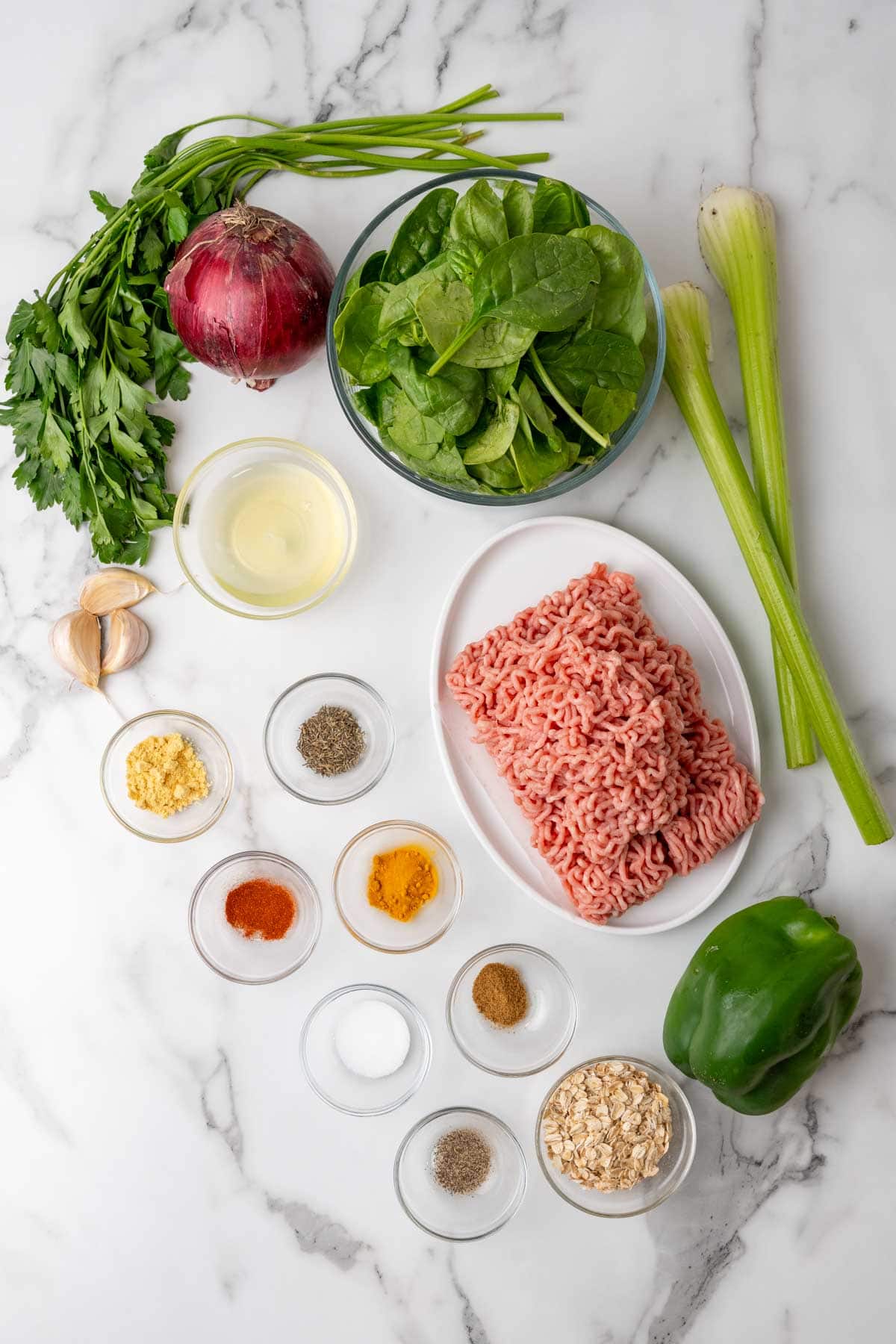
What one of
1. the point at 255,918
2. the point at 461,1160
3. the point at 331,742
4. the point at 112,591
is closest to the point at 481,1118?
the point at 461,1160

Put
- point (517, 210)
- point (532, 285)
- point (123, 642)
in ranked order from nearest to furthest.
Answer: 1. point (532, 285)
2. point (517, 210)
3. point (123, 642)

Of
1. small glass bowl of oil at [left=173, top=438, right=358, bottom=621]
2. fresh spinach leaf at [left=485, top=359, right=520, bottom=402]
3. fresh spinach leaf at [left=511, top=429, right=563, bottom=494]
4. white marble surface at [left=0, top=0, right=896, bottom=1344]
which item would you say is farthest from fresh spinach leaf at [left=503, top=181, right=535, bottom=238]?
small glass bowl of oil at [left=173, top=438, right=358, bottom=621]

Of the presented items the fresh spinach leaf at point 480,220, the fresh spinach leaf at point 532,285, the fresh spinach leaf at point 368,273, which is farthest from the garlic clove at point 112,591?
the fresh spinach leaf at point 480,220

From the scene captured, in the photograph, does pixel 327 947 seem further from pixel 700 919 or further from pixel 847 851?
pixel 847 851

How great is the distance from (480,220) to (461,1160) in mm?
1673

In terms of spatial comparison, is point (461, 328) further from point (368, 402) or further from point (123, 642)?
point (123, 642)

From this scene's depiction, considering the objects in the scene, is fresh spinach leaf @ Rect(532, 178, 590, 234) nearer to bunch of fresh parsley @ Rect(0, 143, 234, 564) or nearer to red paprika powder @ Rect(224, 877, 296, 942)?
bunch of fresh parsley @ Rect(0, 143, 234, 564)

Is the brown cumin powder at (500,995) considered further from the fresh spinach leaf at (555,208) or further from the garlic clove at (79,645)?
the fresh spinach leaf at (555,208)

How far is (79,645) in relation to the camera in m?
1.83

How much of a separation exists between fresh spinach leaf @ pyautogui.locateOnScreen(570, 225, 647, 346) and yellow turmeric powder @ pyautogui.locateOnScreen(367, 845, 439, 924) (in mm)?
1017

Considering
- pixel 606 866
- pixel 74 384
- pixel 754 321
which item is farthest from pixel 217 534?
pixel 754 321

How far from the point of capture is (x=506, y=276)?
140 centimetres

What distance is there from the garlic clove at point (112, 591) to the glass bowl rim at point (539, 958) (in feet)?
3.16

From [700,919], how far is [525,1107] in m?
0.51
